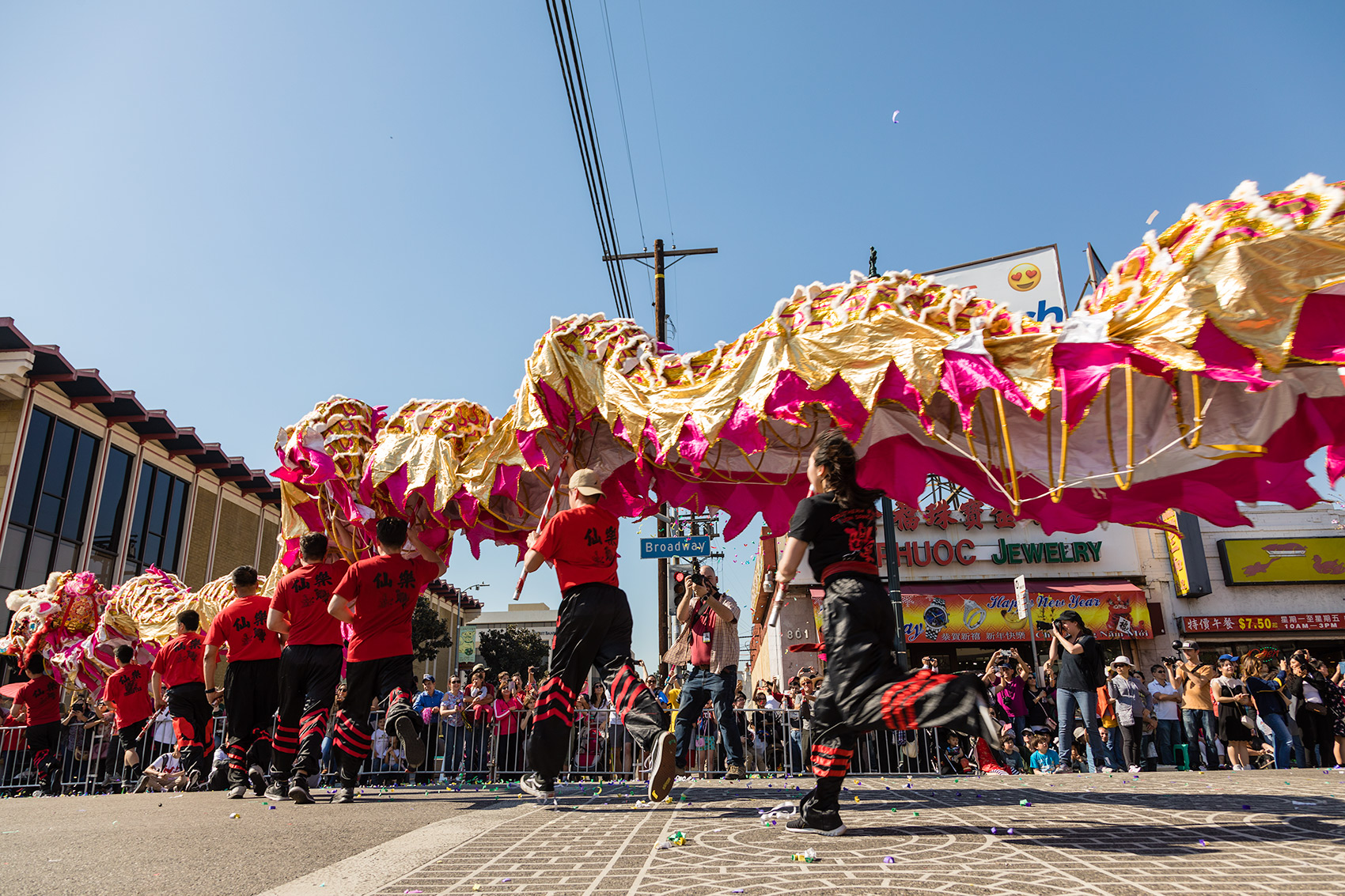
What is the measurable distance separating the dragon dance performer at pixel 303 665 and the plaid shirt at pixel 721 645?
3.12m

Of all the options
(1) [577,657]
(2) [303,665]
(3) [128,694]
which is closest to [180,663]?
(3) [128,694]

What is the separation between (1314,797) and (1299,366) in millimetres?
2961

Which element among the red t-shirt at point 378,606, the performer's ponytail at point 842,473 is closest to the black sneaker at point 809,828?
the performer's ponytail at point 842,473

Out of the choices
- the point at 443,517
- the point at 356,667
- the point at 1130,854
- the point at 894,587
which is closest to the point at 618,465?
the point at 443,517

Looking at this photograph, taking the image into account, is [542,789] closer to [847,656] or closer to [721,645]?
[847,656]

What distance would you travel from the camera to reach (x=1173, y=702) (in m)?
10.2

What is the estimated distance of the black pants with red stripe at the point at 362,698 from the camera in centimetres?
537

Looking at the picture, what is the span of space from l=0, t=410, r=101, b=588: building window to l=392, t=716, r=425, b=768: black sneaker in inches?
701

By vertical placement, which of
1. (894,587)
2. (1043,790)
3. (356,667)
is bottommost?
(1043,790)

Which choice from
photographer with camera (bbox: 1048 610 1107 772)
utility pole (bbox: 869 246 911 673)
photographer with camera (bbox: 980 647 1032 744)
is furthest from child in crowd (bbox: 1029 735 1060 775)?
utility pole (bbox: 869 246 911 673)

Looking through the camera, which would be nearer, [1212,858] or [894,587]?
[1212,858]

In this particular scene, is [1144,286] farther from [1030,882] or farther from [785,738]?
[785,738]

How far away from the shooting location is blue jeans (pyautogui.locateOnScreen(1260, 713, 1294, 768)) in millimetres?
9266

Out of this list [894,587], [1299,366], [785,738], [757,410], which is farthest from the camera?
[785,738]
